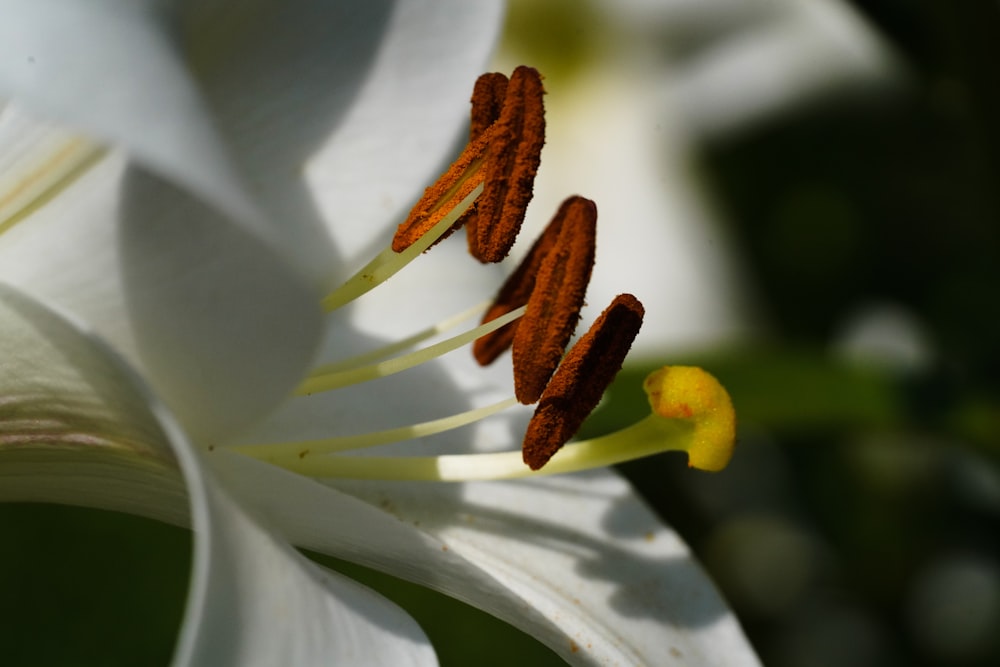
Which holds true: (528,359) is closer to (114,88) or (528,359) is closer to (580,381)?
(580,381)

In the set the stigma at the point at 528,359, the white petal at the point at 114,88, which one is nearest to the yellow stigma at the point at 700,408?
the stigma at the point at 528,359

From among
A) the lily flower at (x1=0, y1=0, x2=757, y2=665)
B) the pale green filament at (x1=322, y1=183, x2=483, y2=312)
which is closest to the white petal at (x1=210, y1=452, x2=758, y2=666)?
the lily flower at (x1=0, y1=0, x2=757, y2=665)

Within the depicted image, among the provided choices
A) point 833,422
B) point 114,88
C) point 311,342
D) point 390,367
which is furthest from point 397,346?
point 833,422

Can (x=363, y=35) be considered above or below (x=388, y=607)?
above

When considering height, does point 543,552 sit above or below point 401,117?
below

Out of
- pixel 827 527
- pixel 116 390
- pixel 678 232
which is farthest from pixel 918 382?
pixel 116 390

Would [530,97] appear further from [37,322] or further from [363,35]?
[37,322]
